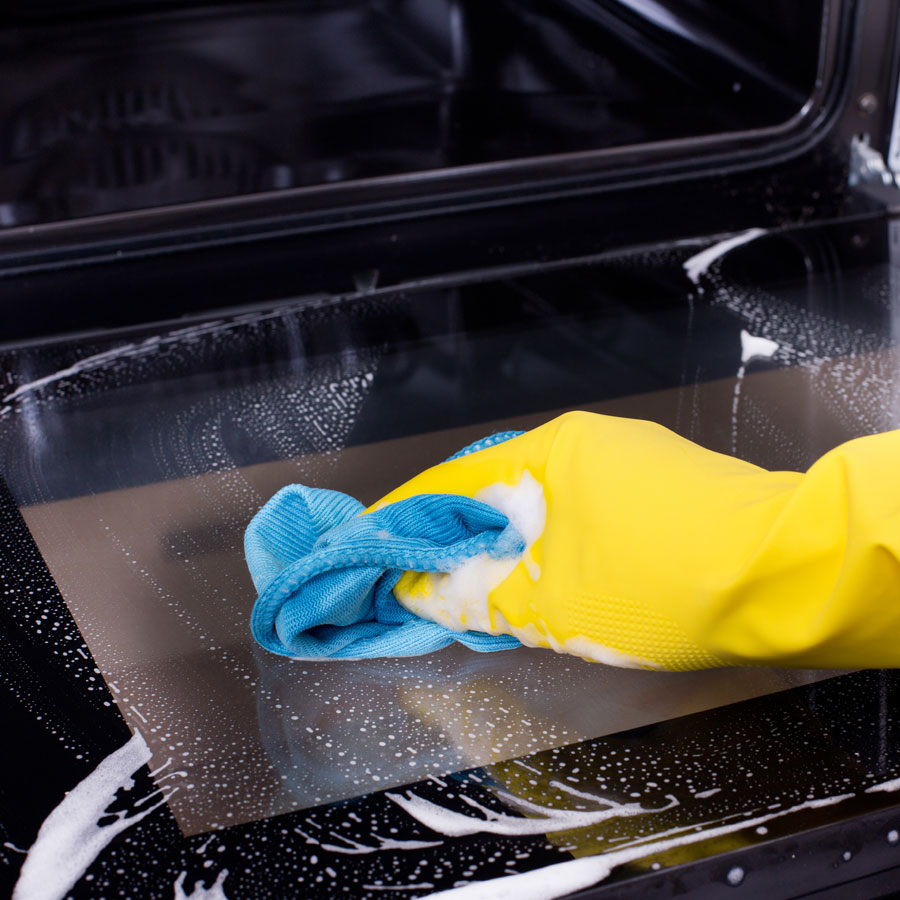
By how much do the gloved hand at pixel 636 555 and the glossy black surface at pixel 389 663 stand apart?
0.05 meters

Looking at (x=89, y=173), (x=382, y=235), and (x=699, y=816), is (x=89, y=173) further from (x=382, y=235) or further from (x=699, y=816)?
(x=699, y=816)

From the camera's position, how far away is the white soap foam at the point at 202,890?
59 centimetres

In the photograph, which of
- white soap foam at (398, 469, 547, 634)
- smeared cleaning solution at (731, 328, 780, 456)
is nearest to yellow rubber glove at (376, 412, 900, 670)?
white soap foam at (398, 469, 547, 634)

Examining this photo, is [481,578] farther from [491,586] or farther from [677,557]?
[677,557]

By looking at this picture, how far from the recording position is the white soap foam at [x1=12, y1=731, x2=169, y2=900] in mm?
605

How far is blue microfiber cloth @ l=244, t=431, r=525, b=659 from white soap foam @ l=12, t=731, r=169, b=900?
129mm

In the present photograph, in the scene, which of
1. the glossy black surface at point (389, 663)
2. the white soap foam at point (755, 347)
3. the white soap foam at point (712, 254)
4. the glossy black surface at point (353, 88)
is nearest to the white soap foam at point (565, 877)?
the glossy black surface at point (389, 663)

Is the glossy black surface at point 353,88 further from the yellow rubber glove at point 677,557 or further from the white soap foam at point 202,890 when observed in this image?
the white soap foam at point 202,890

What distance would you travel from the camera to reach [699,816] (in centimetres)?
64

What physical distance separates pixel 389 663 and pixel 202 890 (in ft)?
0.70

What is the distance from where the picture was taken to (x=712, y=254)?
1493 millimetres

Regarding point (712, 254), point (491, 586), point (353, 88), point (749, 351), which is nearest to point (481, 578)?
point (491, 586)

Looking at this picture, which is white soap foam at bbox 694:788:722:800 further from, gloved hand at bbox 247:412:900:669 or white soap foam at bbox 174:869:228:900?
white soap foam at bbox 174:869:228:900

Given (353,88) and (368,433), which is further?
(353,88)
